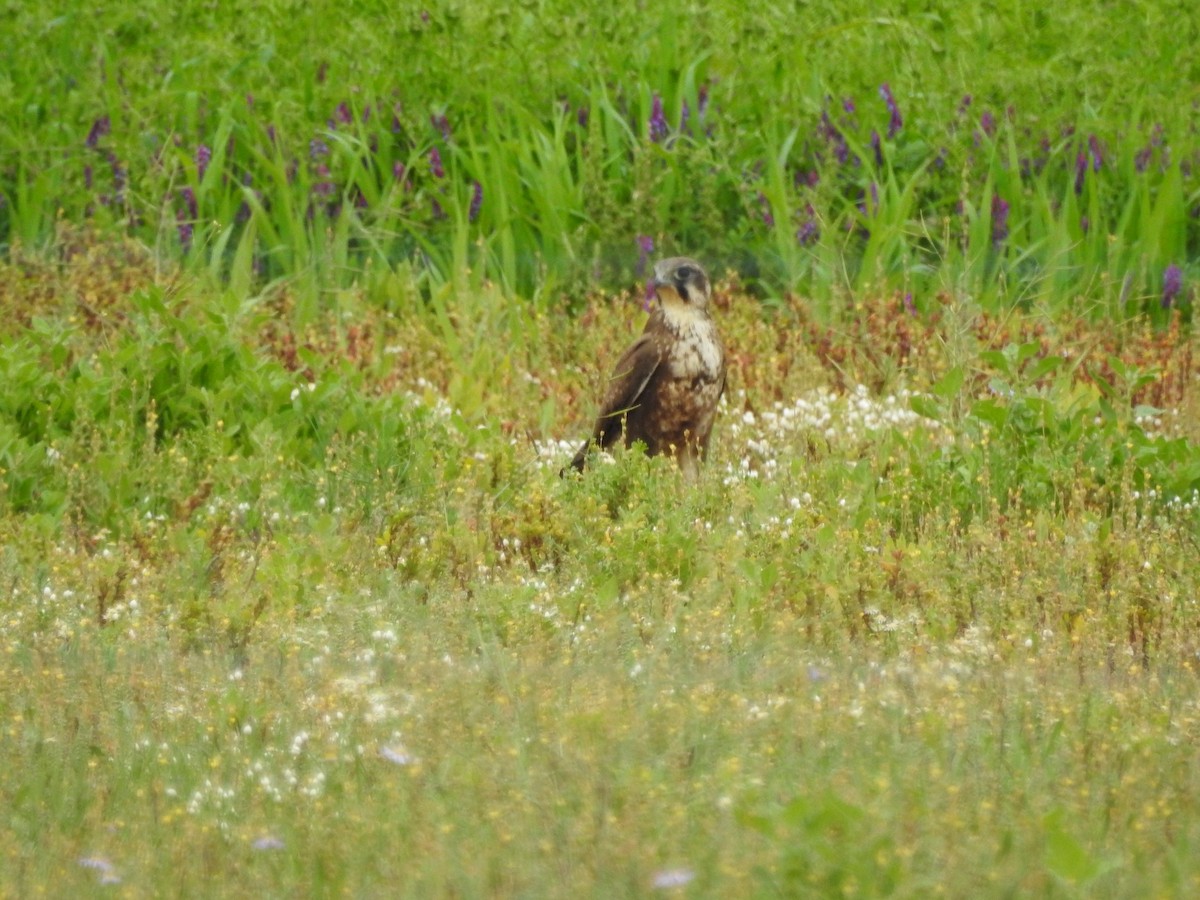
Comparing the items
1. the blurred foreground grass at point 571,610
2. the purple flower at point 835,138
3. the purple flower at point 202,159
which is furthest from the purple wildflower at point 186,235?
the purple flower at point 835,138

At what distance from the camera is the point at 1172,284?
947cm

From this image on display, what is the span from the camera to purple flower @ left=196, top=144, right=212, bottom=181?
10.1 metres

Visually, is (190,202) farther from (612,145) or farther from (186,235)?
(612,145)

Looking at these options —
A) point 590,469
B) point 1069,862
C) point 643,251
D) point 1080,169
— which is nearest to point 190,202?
point 643,251

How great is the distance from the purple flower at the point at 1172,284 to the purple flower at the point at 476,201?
3508mm

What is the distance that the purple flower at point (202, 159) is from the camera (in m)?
10.1

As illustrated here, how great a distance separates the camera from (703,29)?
36.1ft

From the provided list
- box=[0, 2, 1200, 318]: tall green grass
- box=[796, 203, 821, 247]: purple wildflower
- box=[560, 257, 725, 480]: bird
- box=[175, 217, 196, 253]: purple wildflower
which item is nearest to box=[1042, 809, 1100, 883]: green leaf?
box=[560, 257, 725, 480]: bird

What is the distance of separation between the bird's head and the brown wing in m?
0.15

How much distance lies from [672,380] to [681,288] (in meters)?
0.37

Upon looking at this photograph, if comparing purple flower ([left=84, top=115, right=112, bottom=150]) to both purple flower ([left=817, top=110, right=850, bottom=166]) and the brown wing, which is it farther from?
the brown wing

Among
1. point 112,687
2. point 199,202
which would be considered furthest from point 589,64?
point 112,687

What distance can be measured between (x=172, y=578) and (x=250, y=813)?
2047 mm

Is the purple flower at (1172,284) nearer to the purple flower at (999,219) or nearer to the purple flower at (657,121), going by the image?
the purple flower at (999,219)
